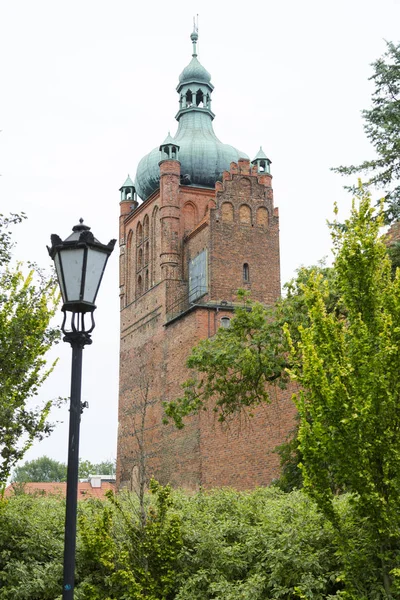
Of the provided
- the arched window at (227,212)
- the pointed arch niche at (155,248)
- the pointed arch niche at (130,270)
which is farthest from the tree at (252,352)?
the pointed arch niche at (130,270)

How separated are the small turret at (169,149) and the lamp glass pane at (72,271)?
39.1 meters

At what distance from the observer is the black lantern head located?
608 centimetres

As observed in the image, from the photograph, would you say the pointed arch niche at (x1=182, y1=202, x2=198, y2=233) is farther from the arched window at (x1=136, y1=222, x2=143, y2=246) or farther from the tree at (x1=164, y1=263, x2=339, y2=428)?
the tree at (x1=164, y1=263, x2=339, y2=428)

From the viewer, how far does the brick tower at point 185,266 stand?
121ft

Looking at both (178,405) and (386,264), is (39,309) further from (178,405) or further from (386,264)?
(178,405)

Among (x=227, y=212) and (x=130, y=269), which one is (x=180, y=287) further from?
(x=130, y=269)

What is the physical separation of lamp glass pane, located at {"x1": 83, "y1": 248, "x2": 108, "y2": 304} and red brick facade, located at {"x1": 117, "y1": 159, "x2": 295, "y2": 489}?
25.7 metres

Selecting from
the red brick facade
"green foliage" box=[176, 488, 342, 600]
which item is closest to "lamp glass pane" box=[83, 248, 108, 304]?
"green foliage" box=[176, 488, 342, 600]

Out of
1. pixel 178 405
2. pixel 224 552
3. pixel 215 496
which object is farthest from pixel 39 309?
pixel 178 405

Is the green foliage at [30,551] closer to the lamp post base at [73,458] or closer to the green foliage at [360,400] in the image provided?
the green foliage at [360,400]

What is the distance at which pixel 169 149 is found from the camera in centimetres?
4484

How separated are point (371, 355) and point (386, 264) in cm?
115

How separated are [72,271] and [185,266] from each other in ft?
119

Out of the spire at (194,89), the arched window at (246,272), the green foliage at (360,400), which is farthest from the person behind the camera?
the spire at (194,89)
